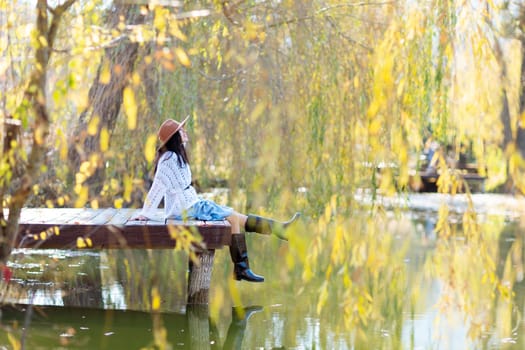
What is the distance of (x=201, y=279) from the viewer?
6043 mm

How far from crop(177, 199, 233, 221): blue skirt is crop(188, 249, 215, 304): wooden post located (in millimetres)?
223

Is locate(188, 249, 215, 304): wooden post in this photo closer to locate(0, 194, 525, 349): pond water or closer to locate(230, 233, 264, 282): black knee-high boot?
locate(0, 194, 525, 349): pond water

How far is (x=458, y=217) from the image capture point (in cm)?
1253

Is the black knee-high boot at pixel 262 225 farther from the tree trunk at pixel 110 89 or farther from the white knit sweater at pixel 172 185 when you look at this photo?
the tree trunk at pixel 110 89

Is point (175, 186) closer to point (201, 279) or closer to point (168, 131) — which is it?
point (168, 131)

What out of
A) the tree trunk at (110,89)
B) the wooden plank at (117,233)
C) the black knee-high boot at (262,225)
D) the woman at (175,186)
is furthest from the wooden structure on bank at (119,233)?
the tree trunk at (110,89)

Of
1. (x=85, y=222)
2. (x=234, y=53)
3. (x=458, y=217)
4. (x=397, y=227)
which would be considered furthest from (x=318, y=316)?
(x=458, y=217)

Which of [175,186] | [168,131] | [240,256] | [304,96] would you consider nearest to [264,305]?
[240,256]

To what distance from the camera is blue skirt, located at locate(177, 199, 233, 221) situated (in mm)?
6055

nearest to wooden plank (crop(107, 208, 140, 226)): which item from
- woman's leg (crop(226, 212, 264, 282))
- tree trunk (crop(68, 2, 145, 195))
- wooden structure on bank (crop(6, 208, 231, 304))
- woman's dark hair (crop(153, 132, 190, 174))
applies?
wooden structure on bank (crop(6, 208, 231, 304))

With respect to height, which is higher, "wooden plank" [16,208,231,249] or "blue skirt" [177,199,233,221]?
"blue skirt" [177,199,233,221]

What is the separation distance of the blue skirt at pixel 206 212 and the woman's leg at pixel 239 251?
0.11 metres

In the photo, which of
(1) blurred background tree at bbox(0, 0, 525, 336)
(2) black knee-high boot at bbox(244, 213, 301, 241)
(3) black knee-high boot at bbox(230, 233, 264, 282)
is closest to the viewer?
(1) blurred background tree at bbox(0, 0, 525, 336)

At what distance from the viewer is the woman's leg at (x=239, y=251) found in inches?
243
